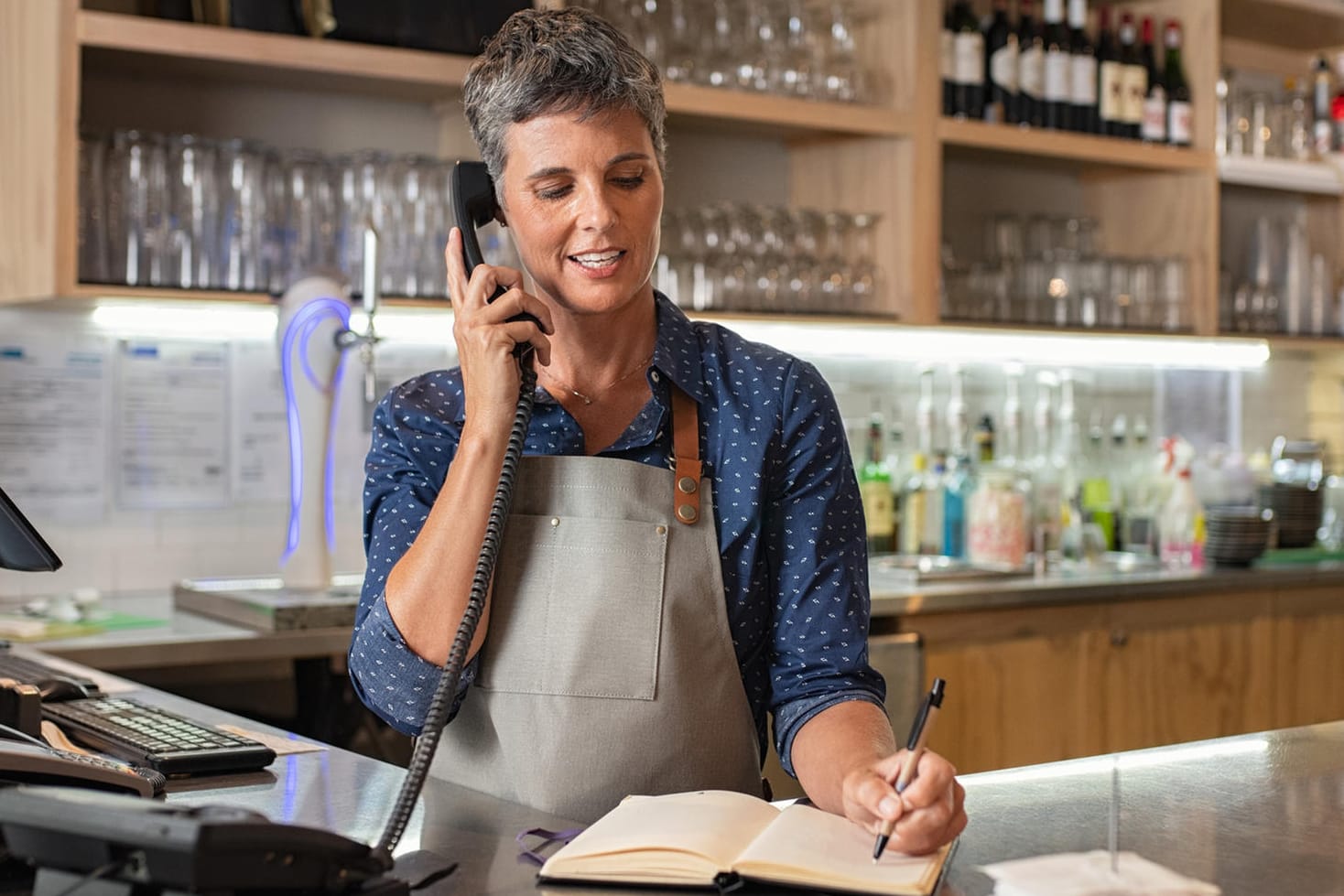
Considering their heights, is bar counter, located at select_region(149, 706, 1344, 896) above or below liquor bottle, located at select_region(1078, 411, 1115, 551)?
below

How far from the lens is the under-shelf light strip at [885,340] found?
10.3 ft

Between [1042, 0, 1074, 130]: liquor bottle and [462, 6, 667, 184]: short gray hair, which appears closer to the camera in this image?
[462, 6, 667, 184]: short gray hair

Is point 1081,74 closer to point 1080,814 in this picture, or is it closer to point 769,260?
point 769,260

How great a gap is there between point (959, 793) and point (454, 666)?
16.9 inches

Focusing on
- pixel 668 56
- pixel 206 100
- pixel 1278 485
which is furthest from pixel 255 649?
pixel 1278 485

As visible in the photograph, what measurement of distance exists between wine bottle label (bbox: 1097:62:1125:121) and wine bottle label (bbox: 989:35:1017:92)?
289 millimetres

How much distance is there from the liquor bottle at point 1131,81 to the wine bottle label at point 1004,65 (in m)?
0.35

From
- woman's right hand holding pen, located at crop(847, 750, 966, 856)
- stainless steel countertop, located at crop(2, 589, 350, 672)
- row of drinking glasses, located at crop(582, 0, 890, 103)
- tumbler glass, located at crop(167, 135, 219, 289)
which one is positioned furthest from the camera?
row of drinking glasses, located at crop(582, 0, 890, 103)

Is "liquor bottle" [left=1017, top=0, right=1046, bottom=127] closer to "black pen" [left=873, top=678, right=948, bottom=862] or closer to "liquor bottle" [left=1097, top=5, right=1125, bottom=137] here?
"liquor bottle" [left=1097, top=5, right=1125, bottom=137]

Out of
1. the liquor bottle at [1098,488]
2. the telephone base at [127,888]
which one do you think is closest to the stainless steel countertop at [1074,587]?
the liquor bottle at [1098,488]

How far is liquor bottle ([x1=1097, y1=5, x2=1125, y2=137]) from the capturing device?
398cm

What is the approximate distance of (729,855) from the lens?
1.12m

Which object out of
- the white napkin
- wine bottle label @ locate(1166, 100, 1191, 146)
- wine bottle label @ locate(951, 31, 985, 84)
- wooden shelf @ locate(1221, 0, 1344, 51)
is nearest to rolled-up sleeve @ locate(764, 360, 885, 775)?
the white napkin

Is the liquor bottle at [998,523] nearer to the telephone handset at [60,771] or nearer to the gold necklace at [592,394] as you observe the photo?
the gold necklace at [592,394]
